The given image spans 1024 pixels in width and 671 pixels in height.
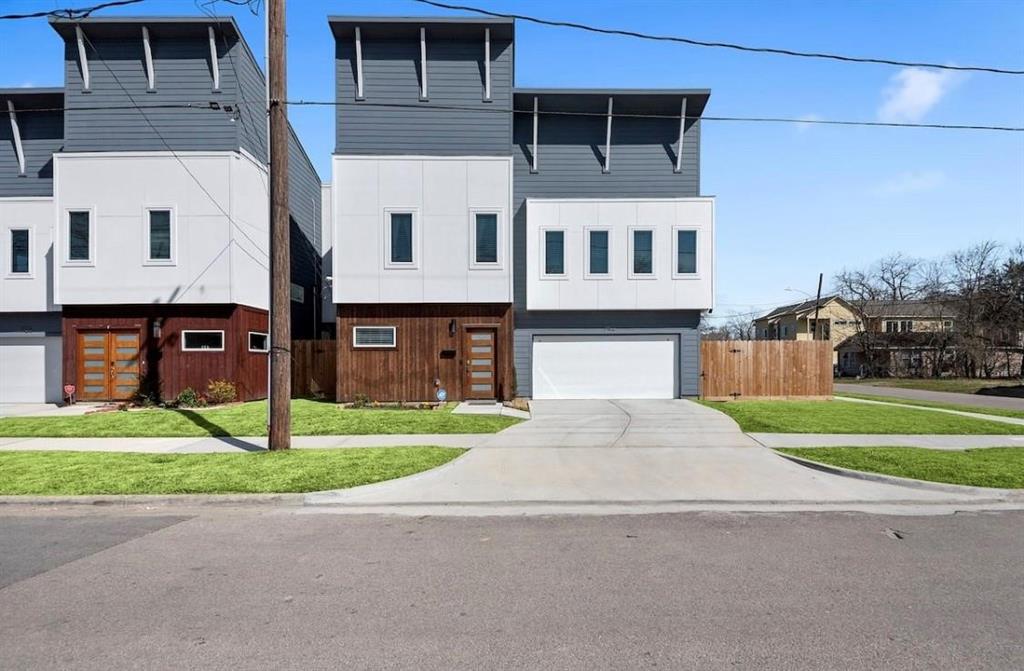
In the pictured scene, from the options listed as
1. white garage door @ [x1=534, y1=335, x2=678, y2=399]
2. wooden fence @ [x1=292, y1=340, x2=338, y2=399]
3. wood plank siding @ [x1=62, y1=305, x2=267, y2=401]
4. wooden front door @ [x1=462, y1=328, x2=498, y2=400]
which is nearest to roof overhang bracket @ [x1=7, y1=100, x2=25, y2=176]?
wood plank siding @ [x1=62, y1=305, x2=267, y2=401]

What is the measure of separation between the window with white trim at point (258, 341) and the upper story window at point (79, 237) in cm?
471

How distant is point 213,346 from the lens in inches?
703

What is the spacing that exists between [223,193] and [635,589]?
16838mm

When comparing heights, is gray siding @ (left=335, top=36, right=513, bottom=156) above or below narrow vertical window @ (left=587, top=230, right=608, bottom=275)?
above

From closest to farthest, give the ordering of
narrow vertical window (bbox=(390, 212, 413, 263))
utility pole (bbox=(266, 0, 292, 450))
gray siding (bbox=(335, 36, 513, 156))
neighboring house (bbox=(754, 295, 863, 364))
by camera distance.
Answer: utility pole (bbox=(266, 0, 292, 450)), narrow vertical window (bbox=(390, 212, 413, 263)), gray siding (bbox=(335, 36, 513, 156)), neighboring house (bbox=(754, 295, 863, 364))

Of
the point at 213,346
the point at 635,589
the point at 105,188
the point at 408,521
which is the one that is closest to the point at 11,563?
the point at 408,521

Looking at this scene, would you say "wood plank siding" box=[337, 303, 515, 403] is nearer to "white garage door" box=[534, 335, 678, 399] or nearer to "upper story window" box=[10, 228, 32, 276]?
"white garage door" box=[534, 335, 678, 399]

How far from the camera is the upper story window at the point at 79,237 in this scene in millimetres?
17422

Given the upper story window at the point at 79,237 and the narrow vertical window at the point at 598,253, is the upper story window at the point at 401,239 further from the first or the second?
the upper story window at the point at 79,237

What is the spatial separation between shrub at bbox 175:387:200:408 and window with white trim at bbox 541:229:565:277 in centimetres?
1067

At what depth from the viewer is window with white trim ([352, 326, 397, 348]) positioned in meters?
18.2

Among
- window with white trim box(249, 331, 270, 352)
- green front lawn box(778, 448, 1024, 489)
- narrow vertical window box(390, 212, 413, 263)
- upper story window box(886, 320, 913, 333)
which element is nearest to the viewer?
green front lawn box(778, 448, 1024, 489)

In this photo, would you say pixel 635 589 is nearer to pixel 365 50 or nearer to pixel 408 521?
pixel 408 521

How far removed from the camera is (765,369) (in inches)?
823
